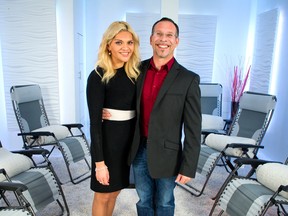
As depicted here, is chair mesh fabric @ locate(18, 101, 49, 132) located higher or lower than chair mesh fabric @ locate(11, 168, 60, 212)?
higher

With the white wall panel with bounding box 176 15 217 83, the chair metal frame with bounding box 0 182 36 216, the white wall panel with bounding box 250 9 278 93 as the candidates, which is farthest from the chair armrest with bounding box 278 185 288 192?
the white wall panel with bounding box 176 15 217 83

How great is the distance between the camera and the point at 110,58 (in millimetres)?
1603

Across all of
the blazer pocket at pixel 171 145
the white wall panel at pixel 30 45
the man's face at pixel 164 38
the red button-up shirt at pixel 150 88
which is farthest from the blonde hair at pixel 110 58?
the white wall panel at pixel 30 45

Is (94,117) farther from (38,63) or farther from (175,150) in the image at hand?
(38,63)

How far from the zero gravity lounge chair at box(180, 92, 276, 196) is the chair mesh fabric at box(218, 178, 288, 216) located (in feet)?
1.31

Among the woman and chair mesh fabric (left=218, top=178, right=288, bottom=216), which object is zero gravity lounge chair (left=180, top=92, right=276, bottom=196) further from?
the woman

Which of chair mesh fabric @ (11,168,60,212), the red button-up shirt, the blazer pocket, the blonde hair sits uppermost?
the blonde hair

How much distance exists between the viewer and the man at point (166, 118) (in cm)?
139

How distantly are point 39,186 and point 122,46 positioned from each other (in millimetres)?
1367

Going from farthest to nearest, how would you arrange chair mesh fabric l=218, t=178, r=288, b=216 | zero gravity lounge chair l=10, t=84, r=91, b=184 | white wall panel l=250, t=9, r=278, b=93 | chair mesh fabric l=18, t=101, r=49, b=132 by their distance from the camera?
1. white wall panel l=250, t=9, r=278, b=93
2. chair mesh fabric l=18, t=101, r=49, b=132
3. zero gravity lounge chair l=10, t=84, r=91, b=184
4. chair mesh fabric l=218, t=178, r=288, b=216

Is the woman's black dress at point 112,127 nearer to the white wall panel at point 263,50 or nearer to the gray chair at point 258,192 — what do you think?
the gray chair at point 258,192

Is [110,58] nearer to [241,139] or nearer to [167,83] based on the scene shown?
[167,83]

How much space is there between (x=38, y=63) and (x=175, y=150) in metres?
2.97

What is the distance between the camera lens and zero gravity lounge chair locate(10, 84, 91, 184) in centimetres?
285
